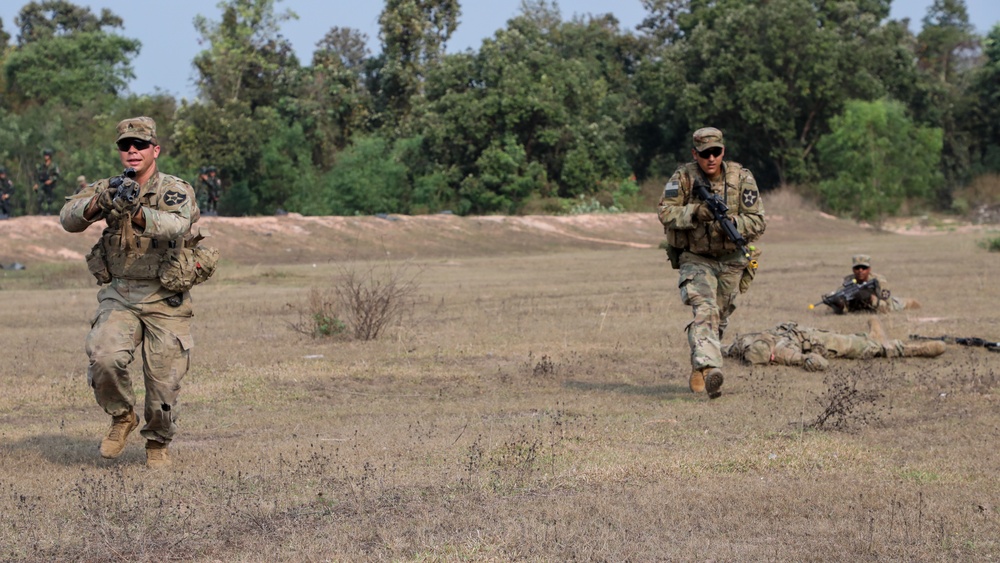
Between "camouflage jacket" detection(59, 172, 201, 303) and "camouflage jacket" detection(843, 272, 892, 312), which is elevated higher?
"camouflage jacket" detection(59, 172, 201, 303)

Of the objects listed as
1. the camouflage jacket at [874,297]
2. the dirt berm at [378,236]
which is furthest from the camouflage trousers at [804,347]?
the dirt berm at [378,236]

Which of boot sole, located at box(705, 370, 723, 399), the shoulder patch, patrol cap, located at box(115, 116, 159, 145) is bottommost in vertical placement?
boot sole, located at box(705, 370, 723, 399)

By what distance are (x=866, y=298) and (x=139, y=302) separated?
1087 centimetres

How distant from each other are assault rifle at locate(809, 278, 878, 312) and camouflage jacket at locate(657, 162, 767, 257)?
6614 millimetres

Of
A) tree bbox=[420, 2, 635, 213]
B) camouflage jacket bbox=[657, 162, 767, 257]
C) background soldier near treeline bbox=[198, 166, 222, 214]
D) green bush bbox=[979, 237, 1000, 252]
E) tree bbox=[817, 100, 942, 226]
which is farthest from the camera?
tree bbox=[817, 100, 942, 226]

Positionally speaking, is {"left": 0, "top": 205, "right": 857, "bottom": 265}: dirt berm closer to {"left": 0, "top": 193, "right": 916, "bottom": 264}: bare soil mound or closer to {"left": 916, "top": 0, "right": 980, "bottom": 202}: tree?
{"left": 0, "top": 193, "right": 916, "bottom": 264}: bare soil mound

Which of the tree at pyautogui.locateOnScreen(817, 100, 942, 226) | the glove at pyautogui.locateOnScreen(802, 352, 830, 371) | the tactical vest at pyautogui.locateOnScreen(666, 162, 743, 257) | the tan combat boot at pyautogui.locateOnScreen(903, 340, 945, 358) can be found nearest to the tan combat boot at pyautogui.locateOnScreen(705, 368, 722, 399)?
the tactical vest at pyautogui.locateOnScreen(666, 162, 743, 257)

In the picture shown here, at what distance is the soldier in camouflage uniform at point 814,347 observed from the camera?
11.2 metres

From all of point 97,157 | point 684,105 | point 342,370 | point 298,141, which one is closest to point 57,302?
point 342,370

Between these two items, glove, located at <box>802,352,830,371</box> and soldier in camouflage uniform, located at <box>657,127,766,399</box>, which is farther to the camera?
glove, located at <box>802,352,830,371</box>

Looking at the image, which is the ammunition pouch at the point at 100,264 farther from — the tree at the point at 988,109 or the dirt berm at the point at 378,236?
the tree at the point at 988,109

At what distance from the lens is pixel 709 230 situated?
30.0 feet

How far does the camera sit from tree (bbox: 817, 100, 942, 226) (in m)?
48.3

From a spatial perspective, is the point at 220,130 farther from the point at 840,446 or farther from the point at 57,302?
the point at 840,446
